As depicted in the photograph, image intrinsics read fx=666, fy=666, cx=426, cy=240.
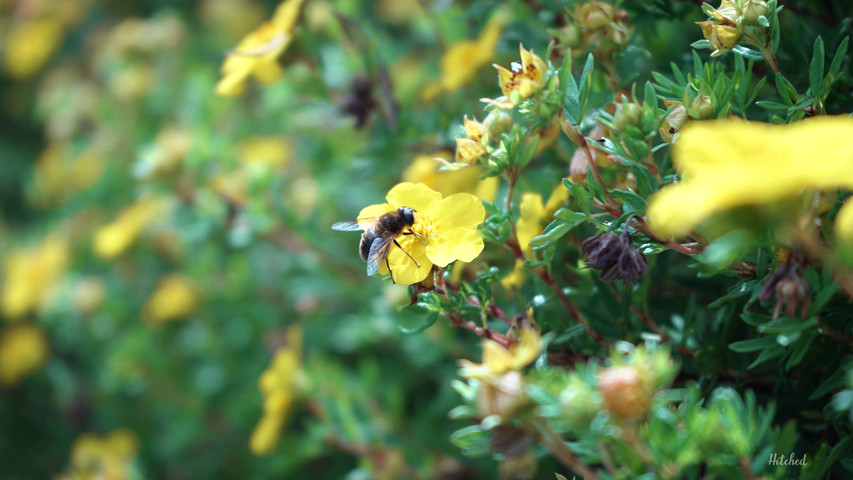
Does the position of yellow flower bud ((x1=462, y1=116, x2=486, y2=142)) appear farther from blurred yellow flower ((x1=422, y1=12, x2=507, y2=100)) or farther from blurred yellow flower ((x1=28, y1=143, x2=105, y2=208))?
blurred yellow flower ((x1=28, y1=143, x2=105, y2=208))

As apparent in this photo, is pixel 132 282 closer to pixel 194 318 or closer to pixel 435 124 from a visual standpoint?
pixel 194 318

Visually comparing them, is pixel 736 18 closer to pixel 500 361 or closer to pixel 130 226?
pixel 500 361

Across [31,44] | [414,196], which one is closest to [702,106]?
[414,196]

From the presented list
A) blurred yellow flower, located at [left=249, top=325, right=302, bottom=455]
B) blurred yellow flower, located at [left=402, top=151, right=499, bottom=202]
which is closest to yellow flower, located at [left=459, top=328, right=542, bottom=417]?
blurred yellow flower, located at [left=402, top=151, right=499, bottom=202]

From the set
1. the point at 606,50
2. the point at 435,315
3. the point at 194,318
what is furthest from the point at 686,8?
the point at 194,318

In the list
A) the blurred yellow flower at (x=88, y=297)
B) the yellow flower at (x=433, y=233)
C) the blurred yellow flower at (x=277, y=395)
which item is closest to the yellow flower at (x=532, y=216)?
the yellow flower at (x=433, y=233)

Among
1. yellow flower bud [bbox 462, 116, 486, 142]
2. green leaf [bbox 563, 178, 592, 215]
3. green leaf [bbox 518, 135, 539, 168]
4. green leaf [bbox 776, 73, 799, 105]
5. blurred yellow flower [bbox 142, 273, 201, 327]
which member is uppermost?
yellow flower bud [bbox 462, 116, 486, 142]
